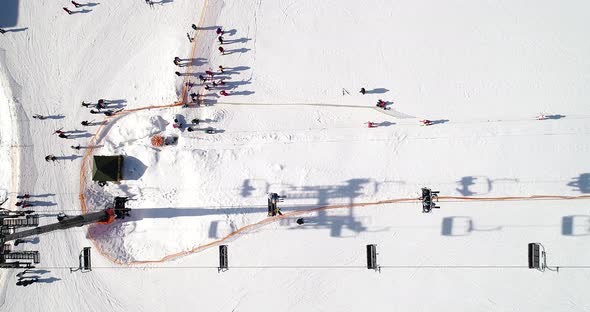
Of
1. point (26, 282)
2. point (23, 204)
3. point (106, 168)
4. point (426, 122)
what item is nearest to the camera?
point (426, 122)

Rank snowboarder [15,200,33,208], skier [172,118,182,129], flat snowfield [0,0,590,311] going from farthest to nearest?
snowboarder [15,200,33,208] < skier [172,118,182,129] < flat snowfield [0,0,590,311]

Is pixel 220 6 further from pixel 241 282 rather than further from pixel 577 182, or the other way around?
pixel 577 182

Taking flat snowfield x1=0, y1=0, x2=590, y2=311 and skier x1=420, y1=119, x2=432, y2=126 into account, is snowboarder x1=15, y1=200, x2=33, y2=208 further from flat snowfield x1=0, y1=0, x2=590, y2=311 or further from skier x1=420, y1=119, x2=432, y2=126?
skier x1=420, y1=119, x2=432, y2=126

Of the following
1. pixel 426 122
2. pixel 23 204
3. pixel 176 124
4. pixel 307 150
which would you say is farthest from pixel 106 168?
pixel 426 122

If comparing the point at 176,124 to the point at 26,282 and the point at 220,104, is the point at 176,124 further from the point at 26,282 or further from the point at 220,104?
the point at 26,282

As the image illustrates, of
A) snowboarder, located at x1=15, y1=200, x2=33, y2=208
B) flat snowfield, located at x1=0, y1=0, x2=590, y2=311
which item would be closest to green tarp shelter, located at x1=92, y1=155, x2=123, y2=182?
flat snowfield, located at x1=0, y1=0, x2=590, y2=311

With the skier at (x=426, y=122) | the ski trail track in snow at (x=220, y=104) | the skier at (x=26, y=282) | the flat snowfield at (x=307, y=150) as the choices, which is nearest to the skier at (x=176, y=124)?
the flat snowfield at (x=307, y=150)
